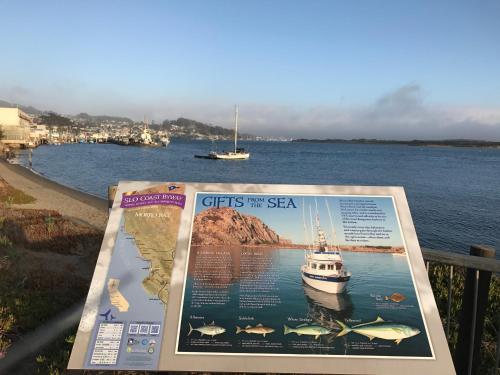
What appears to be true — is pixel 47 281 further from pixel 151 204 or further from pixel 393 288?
pixel 393 288

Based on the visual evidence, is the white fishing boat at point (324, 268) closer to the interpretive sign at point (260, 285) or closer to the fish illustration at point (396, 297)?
the interpretive sign at point (260, 285)

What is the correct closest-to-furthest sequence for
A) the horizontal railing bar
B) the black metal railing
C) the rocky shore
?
1. the horizontal railing bar
2. the black metal railing
3. the rocky shore

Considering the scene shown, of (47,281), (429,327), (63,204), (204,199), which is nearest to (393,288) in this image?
(429,327)

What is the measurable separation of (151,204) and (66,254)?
23.4ft

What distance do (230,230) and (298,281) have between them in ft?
3.00

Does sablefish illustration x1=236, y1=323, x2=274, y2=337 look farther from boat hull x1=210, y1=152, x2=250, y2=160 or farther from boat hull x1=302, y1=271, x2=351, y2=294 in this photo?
boat hull x1=210, y1=152, x2=250, y2=160

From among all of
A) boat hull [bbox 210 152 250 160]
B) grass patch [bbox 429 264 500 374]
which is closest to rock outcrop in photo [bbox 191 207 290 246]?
grass patch [bbox 429 264 500 374]

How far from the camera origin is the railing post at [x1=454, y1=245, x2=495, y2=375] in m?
4.12

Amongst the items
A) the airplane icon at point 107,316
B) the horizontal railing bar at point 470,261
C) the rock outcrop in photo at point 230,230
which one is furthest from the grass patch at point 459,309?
the airplane icon at point 107,316

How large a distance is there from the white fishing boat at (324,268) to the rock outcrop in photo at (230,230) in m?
0.31

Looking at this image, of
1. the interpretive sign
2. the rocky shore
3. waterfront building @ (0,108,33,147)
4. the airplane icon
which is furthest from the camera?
waterfront building @ (0,108,33,147)

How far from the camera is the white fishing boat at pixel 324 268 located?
12.6 feet

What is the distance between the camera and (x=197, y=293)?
379cm

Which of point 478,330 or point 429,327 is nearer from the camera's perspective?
point 429,327
